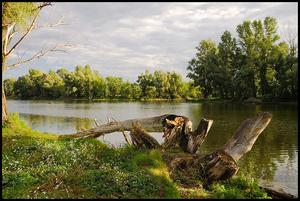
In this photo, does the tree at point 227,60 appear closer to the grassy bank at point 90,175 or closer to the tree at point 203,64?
the tree at point 203,64

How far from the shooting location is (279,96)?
261 ft

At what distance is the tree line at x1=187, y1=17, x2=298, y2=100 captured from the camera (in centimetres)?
7700

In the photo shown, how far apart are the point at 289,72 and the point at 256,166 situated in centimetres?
5398

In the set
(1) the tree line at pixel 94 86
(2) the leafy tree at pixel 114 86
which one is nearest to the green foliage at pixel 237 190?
(1) the tree line at pixel 94 86

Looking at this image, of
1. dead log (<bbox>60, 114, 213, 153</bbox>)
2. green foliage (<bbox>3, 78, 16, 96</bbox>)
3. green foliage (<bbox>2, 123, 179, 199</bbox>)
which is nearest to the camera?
green foliage (<bbox>2, 123, 179, 199</bbox>)

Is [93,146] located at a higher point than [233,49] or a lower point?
lower

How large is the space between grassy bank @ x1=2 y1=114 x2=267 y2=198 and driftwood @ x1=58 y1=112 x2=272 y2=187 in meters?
0.62

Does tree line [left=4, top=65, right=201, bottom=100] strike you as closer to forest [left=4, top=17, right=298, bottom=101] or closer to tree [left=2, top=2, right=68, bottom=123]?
forest [left=4, top=17, right=298, bottom=101]

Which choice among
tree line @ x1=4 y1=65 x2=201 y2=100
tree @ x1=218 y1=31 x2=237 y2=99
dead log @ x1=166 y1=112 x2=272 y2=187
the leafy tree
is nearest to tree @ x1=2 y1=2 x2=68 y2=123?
dead log @ x1=166 y1=112 x2=272 y2=187

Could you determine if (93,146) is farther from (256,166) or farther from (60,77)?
(60,77)

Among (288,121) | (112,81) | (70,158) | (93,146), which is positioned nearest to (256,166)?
(93,146)

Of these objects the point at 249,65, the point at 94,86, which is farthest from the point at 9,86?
the point at 249,65

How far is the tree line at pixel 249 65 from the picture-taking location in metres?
77.0

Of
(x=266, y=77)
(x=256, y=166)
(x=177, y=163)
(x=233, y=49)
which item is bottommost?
(x=256, y=166)
